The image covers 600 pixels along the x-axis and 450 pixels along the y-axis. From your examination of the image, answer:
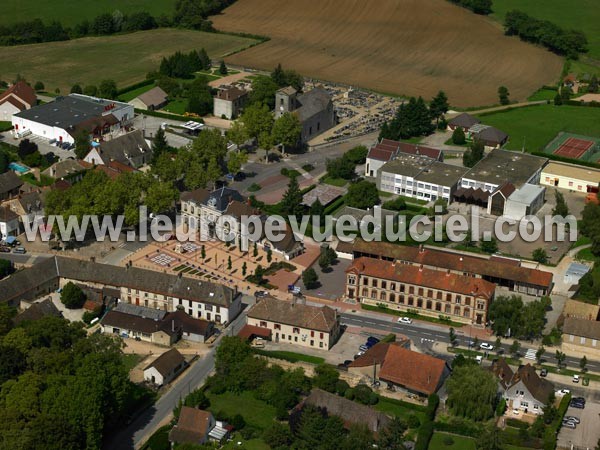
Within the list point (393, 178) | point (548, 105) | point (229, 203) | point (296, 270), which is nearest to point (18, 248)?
point (229, 203)

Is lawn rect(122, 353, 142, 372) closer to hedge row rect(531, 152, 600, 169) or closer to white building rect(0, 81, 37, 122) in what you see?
white building rect(0, 81, 37, 122)

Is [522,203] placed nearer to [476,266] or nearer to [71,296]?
[476,266]

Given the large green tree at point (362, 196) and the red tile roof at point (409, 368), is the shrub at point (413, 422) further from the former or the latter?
the large green tree at point (362, 196)

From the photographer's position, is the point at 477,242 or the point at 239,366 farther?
the point at 477,242

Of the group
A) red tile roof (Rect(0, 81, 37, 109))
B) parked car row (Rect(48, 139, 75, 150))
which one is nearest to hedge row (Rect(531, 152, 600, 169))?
parked car row (Rect(48, 139, 75, 150))

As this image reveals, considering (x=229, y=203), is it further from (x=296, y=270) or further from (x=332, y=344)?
(x=332, y=344)

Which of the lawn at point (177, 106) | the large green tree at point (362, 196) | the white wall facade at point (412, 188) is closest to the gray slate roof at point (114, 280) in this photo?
the large green tree at point (362, 196)
